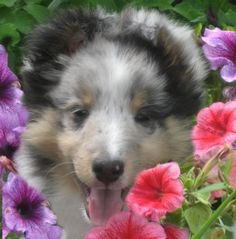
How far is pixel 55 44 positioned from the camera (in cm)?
293

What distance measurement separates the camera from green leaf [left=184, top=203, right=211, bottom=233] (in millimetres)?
2338

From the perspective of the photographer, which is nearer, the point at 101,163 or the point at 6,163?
the point at 101,163

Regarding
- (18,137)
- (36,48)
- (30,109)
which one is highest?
(36,48)

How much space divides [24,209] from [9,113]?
471 millimetres

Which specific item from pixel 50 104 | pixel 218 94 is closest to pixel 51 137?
pixel 50 104

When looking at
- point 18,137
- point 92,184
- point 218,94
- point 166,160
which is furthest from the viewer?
point 218,94

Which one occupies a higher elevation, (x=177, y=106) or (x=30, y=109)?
(x=177, y=106)

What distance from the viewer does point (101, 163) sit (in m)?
2.55

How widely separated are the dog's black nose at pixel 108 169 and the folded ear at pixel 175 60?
0.41 meters

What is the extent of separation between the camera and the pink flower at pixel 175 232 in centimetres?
240

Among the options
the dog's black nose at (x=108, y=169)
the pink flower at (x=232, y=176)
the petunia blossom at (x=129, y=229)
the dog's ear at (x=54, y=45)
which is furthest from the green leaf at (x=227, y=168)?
the dog's ear at (x=54, y=45)

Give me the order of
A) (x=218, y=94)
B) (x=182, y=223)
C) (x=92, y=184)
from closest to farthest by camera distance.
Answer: (x=182, y=223)
(x=92, y=184)
(x=218, y=94)

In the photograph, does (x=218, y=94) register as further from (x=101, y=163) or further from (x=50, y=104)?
(x=101, y=163)

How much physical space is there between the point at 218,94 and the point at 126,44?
772 mm
